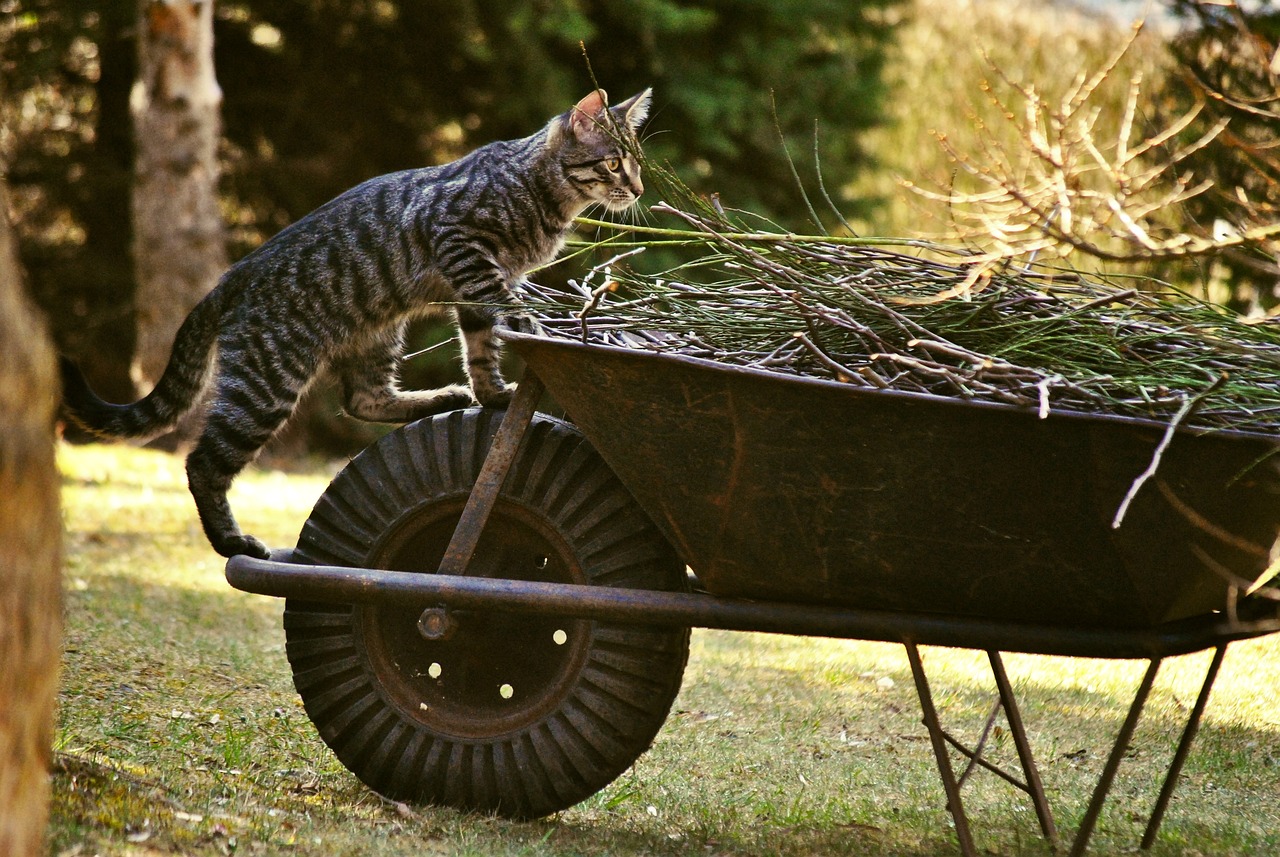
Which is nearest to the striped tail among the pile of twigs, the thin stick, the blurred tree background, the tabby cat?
the tabby cat

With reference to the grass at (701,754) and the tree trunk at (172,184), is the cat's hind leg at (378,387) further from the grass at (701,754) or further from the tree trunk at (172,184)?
the tree trunk at (172,184)

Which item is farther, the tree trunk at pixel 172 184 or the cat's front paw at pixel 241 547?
the tree trunk at pixel 172 184

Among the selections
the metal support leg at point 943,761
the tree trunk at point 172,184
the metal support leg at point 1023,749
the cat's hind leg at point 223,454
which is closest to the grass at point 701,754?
the metal support leg at point 1023,749

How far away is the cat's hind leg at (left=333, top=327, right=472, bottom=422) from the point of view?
3.18 meters

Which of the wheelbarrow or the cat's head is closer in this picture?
the wheelbarrow

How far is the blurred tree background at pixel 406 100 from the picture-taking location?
7398 mm

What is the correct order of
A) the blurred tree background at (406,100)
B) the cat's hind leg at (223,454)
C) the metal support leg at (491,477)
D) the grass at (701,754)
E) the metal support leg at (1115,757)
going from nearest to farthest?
the metal support leg at (1115,757) < the grass at (701,754) < the metal support leg at (491,477) < the cat's hind leg at (223,454) < the blurred tree background at (406,100)

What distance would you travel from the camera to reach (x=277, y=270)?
316 centimetres

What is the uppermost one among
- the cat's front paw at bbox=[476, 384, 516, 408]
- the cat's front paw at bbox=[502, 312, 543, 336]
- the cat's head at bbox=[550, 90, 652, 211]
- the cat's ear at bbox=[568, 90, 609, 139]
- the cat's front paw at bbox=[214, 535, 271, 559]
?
the cat's ear at bbox=[568, 90, 609, 139]

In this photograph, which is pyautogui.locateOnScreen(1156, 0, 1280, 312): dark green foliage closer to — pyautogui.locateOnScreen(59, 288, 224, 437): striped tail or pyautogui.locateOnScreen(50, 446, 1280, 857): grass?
pyautogui.locateOnScreen(50, 446, 1280, 857): grass

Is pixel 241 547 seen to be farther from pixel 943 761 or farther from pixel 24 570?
pixel 943 761

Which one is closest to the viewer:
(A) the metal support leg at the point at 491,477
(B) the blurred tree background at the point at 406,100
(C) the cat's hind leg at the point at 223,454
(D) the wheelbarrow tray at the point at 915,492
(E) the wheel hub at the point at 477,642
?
(D) the wheelbarrow tray at the point at 915,492

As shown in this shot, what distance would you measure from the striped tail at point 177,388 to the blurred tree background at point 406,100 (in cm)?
426

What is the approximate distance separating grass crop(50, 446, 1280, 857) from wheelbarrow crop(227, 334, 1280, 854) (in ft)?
0.60
